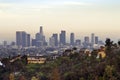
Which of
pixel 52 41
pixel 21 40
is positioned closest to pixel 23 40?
pixel 21 40

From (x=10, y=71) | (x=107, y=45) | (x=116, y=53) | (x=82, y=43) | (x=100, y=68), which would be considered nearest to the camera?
(x=100, y=68)

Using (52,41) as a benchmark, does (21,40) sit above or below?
above

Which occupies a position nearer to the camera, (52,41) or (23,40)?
(52,41)

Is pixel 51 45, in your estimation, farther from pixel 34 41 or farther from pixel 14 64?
pixel 14 64

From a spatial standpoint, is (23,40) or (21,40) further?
(21,40)

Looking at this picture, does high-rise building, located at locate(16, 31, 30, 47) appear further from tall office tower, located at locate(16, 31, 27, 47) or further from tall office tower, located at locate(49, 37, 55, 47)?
tall office tower, located at locate(49, 37, 55, 47)

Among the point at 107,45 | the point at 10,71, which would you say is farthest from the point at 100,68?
the point at 10,71

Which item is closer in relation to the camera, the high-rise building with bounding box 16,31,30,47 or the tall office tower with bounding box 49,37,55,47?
the tall office tower with bounding box 49,37,55,47

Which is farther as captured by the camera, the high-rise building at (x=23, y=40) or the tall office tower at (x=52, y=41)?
the high-rise building at (x=23, y=40)

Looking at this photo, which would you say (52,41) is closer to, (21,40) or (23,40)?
(23,40)

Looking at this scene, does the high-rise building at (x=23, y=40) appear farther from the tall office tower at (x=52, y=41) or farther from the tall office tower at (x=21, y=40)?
the tall office tower at (x=52, y=41)

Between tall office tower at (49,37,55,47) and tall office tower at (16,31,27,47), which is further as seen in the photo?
tall office tower at (16,31,27,47)
